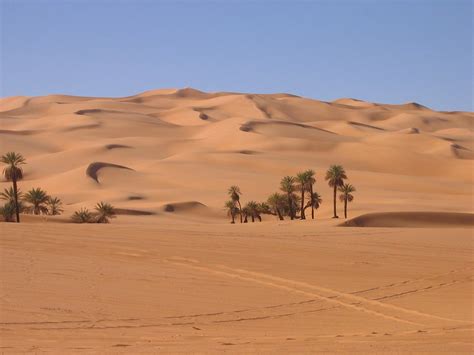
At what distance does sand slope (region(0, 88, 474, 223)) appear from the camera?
60438mm

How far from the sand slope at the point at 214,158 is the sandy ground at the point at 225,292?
25492 mm

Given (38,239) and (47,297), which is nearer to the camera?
(47,297)

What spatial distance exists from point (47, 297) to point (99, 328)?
2011 mm

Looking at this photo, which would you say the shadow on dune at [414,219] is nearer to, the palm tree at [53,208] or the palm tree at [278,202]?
the palm tree at [278,202]

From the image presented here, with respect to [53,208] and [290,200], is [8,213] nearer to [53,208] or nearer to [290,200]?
[53,208]

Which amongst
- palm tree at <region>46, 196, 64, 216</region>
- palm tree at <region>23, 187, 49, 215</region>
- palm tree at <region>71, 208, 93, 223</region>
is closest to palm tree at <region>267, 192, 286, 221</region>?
palm tree at <region>46, 196, 64, 216</region>

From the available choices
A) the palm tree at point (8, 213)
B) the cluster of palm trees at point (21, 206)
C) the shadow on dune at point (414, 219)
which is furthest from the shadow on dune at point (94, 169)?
the shadow on dune at point (414, 219)

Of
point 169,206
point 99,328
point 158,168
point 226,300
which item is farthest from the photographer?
point 158,168

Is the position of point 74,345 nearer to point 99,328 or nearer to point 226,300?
point 99,328

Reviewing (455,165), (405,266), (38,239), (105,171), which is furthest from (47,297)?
(455,165)

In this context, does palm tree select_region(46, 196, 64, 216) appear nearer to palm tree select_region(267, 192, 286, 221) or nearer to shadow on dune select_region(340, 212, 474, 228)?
palm tree select_region(267, 192, 286, 221)

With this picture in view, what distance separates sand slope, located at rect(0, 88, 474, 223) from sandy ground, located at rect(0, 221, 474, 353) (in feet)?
83.6

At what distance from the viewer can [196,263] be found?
17.7 m

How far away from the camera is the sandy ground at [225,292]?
34.5 ft
